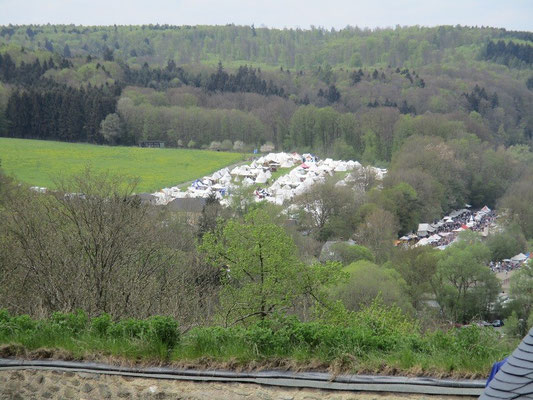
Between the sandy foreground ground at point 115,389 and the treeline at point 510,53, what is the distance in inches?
6459

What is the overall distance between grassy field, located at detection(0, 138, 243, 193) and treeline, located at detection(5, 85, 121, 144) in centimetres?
437

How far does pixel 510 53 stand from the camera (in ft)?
540

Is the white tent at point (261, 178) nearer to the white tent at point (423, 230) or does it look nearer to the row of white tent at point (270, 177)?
the row of white tent at point (270, 177)

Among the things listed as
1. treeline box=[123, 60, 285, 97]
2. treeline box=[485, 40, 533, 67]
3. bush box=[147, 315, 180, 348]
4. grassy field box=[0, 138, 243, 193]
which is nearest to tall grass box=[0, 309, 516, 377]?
bush box=[147, 315, 180, 348]

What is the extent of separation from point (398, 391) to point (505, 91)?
12735cm

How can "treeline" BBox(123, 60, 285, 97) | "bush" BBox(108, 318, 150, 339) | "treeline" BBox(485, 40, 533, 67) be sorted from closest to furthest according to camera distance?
"bush" BBox(108, 318, 150, 339)
"treeline" BBox(123, 60, 285, 97)
"treeline" BBox(485, 40, 533, 67)

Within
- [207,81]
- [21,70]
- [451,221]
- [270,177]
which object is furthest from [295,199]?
[207,81]

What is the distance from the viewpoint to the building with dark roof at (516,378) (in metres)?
5.08

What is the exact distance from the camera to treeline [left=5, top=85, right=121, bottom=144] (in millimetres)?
83312

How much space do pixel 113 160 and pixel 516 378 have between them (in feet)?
231

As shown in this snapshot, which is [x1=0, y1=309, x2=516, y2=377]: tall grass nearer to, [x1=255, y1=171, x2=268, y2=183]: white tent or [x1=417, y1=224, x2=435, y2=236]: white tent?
[x1=417, y1=224, x2=435, y2=236]: white tent

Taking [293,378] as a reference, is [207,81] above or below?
below

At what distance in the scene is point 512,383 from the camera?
202 inches

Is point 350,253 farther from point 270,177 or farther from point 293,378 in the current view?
point 270,177
